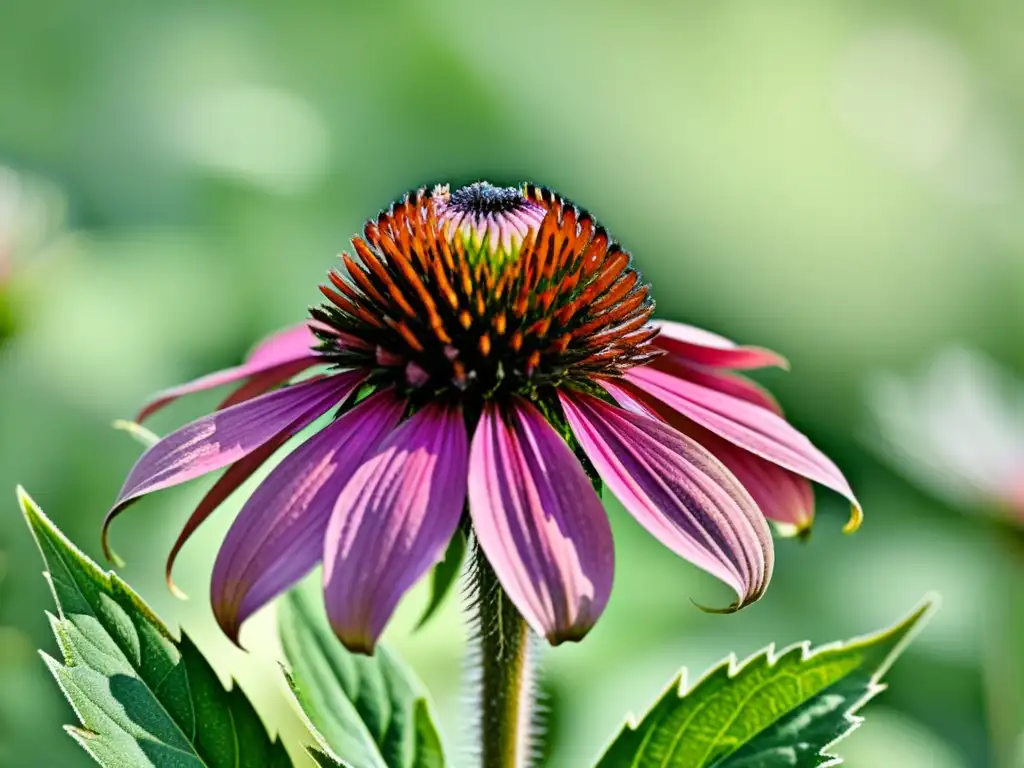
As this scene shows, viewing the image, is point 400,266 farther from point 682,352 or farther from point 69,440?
point 69,440

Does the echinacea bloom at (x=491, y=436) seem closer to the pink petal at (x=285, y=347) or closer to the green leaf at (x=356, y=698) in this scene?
the pink petal at (x=285, y=347)

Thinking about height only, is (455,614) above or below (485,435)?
below

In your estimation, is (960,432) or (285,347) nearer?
(285,347)

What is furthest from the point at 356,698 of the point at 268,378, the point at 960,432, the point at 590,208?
the point at 590,208

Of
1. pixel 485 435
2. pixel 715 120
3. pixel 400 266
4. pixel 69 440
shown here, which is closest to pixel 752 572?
pixel 485 435

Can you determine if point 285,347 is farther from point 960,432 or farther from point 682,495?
point 960,432
